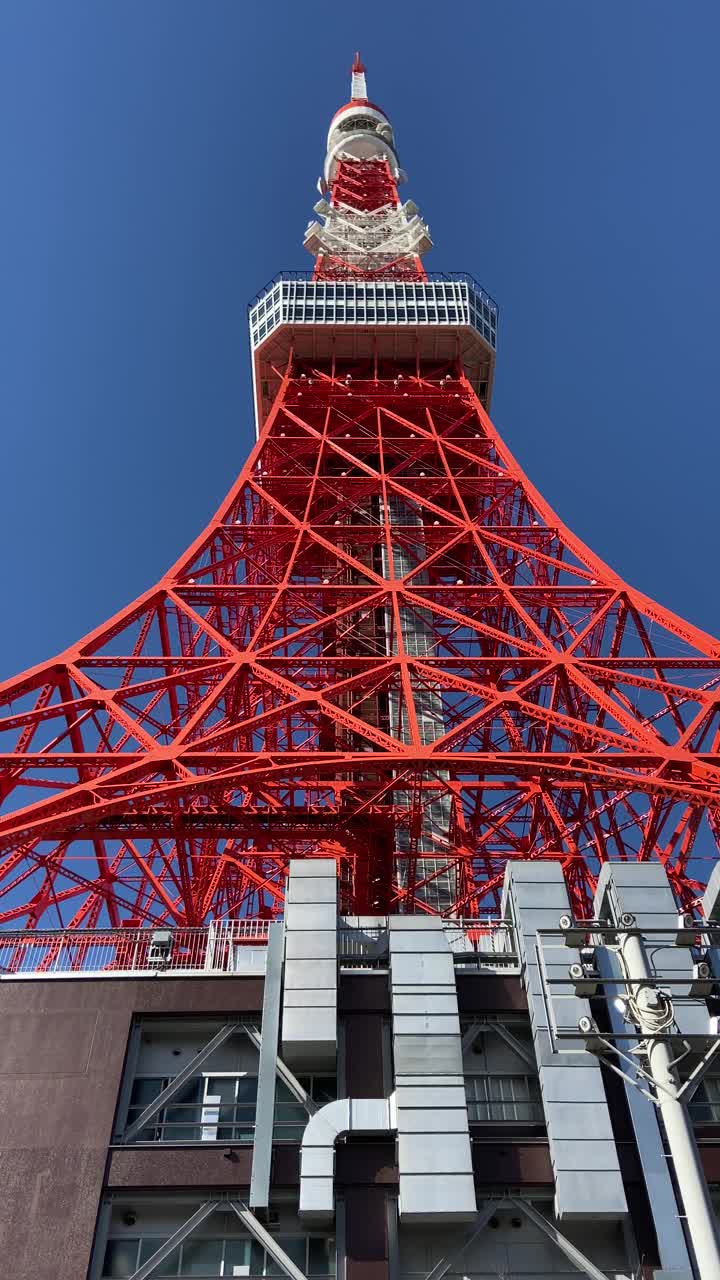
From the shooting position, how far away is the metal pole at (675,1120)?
26.0 feet

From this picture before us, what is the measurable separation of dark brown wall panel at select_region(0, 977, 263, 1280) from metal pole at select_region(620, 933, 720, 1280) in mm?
6710

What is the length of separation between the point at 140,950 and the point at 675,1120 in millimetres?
9724

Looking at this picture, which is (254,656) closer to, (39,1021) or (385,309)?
(39,1021)

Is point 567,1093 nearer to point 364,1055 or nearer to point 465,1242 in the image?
point 465,1242

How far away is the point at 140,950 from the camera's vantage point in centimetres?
1662

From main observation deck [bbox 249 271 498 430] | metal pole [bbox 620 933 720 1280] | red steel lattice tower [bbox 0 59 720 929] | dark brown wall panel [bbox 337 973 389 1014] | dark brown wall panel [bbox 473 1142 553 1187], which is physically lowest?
metal pole [bbox 620 933 720 1280]

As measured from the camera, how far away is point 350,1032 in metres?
14.6

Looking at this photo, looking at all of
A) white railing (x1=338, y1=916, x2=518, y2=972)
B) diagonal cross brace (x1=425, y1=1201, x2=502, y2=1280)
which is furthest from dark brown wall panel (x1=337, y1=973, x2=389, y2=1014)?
diagonal cross brace (x1=425, y1=1201, x2=502, y2=1280)

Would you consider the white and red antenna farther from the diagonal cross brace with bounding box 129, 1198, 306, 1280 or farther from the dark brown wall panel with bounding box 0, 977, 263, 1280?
the diagonal cross brace with bounding box 129, 1198, 306, 1280

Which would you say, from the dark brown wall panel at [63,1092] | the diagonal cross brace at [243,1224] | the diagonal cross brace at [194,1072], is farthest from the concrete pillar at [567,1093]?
the dark brown wall panel at [63,1092]

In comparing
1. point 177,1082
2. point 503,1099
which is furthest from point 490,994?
point 177,1082

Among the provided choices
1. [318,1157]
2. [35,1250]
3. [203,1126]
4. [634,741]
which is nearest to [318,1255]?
[318,1157]

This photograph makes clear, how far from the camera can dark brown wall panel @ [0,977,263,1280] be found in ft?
41.1

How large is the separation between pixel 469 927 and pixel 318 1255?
5.28 m
